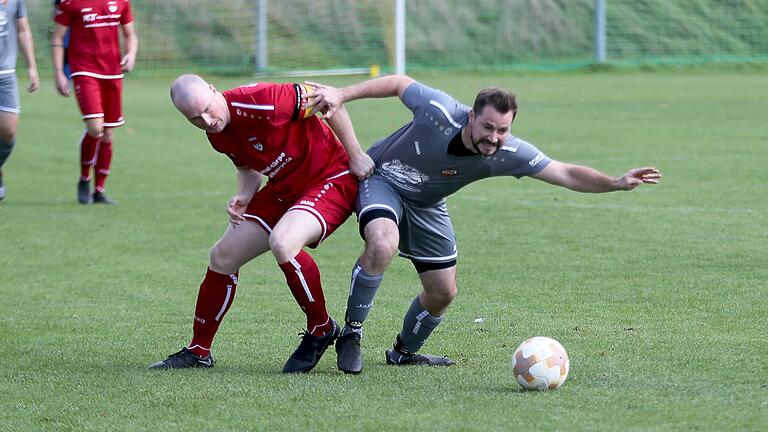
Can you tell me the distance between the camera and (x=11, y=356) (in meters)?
6.42

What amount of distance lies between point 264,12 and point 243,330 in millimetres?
22906

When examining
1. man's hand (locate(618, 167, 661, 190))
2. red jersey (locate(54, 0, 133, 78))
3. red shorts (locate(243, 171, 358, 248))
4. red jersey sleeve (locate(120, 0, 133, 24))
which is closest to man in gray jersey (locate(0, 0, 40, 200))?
red jersey (locate(54, 0, 133, 78))

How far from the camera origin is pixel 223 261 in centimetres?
614

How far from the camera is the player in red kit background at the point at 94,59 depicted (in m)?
12.0

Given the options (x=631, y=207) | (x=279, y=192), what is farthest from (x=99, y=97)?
(x=279, y=192)

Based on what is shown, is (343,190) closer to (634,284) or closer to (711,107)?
(634,284)

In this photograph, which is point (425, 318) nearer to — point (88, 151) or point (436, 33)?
point (88, 151)

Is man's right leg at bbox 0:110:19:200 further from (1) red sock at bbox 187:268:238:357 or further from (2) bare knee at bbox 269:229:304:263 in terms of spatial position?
(2) bare knee at bbox 269:229:304:263

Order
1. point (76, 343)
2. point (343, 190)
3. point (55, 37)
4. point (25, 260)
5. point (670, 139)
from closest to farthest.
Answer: point (343, 190) → point (76, 343) → point (25, 260) → point (55, 37) → point (670, 139)

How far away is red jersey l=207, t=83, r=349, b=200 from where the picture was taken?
600cm

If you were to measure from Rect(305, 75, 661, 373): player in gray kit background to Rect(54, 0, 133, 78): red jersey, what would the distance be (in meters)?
6.42

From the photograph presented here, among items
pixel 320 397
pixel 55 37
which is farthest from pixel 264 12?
pixel 320 397

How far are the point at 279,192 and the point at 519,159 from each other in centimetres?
128

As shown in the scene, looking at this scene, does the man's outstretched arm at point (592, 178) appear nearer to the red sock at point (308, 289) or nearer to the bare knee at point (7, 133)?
the red sock at point (308, 289)
